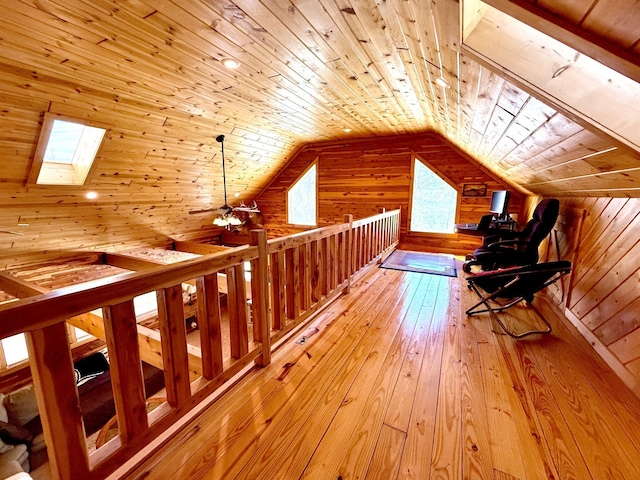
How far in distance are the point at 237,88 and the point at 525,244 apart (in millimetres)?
3741

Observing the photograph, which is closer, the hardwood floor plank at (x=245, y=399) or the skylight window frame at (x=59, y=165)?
the hardwood floor plank at (x=245, y=399)

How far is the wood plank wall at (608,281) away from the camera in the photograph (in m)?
1.72

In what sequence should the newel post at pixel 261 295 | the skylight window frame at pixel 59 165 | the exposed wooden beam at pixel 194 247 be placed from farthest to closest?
1. the exposed wooden beam at pixel 194 247
2. the skylight window frame at pixel 59 165
3. the newel post at pixel 261 295

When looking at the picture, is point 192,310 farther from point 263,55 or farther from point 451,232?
point 451,232

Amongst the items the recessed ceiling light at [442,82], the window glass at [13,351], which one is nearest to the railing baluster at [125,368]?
the recessed ceiling light at [442,82]

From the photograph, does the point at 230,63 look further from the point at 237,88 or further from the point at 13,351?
the point at 13,351

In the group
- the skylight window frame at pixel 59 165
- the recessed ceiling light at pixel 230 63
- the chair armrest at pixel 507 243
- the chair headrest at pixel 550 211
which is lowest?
the chair armrest at pixel 507 243

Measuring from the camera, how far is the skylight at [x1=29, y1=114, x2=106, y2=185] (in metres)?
3.28

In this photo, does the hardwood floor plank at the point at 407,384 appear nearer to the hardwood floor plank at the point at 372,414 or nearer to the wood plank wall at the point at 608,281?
the hardwood floor plank at the point at 372,414

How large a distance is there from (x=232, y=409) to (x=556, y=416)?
1.71 meters

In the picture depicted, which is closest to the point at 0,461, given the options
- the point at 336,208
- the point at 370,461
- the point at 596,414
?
the point at 370,461

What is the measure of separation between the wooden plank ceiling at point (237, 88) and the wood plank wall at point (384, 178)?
0.94 meters

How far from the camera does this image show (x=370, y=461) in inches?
45.9

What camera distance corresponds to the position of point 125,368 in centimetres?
106
